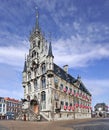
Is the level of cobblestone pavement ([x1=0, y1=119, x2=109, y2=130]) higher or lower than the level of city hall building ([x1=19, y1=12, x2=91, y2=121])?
lower

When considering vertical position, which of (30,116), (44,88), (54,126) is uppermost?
(44,88)

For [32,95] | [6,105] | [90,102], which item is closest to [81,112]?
[90,102]

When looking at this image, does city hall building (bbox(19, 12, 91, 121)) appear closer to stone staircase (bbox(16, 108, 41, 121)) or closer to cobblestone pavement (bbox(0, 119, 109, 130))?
stone staircase (bbox(16, 108, 41, 121))

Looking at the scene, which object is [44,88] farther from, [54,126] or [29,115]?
[54,126]

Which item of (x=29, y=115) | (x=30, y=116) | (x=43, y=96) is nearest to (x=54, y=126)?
(x=30, y=116)

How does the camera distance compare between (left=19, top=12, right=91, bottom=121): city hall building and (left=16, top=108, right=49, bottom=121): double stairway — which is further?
(left=19, top=12, right=91, bottom=121): city hall building

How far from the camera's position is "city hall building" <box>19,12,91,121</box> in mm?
42656

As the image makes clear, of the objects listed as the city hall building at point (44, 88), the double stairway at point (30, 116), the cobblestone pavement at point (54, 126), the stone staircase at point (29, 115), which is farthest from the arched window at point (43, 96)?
the cobblestone pavement at point (54, 126)

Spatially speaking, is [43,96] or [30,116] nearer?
[30,116]

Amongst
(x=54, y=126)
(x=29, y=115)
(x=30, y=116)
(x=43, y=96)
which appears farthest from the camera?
(x=43, y=96)

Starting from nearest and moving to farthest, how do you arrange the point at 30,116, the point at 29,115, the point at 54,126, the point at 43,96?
1. the point at 54,126
2. the point at 30,116
3. the point at 29,115
4. the point at 43,96

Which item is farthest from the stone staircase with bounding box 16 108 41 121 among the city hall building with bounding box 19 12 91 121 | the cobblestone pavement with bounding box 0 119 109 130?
the cobblestone pavement with bounding box 0 119 109 130

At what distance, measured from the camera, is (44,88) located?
44.7 meters

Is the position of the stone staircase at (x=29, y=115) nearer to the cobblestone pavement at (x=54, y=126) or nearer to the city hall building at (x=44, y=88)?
the city hall building at (x=44, y=88)
